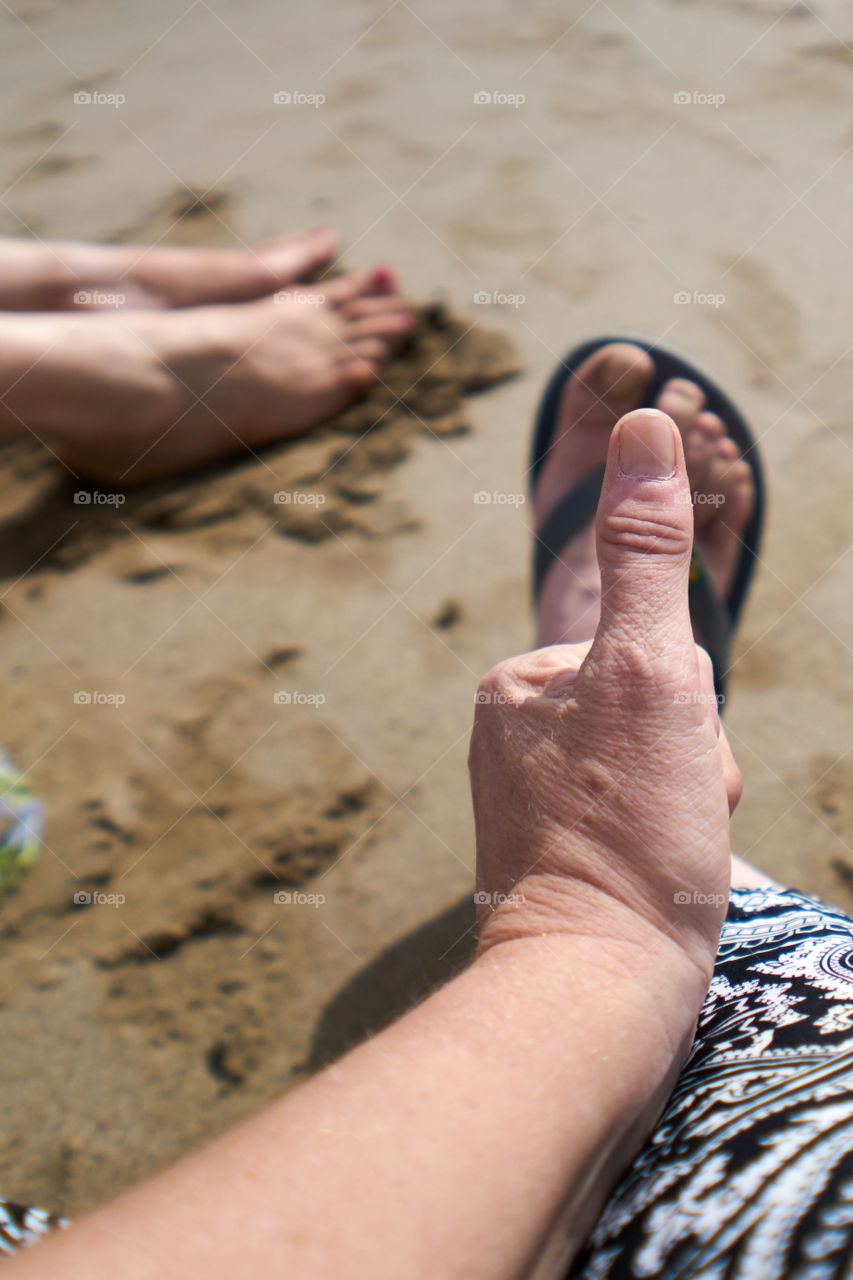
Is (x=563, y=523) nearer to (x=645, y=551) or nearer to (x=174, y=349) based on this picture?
(x=645, y=551)

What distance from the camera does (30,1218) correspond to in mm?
927

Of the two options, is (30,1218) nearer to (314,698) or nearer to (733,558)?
(314,698)

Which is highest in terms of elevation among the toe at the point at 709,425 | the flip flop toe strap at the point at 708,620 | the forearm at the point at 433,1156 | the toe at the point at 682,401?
the toe at the point at 682,401

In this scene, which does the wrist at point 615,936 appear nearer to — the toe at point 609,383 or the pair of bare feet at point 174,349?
the toe at point 609,383

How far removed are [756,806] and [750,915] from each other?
478mm

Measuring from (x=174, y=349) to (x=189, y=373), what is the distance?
63 mm

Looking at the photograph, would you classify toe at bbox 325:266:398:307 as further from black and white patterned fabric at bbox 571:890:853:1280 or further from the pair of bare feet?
black and white patterned fabric at bbox 571:890:853:1280

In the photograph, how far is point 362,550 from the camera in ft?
6.63

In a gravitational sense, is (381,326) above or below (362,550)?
above

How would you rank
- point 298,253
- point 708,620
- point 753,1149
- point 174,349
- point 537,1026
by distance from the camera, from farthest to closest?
point 298,253
point 174,349
point 708,620
point 537,1026
point 753,1149

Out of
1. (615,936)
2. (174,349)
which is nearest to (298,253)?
(174,349)

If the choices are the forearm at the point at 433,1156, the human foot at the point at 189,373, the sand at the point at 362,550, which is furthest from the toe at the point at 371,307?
the forearm at the point at 433,1156

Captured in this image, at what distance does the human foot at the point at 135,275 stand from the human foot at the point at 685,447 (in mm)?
1036

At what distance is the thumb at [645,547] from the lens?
956 millimetres
